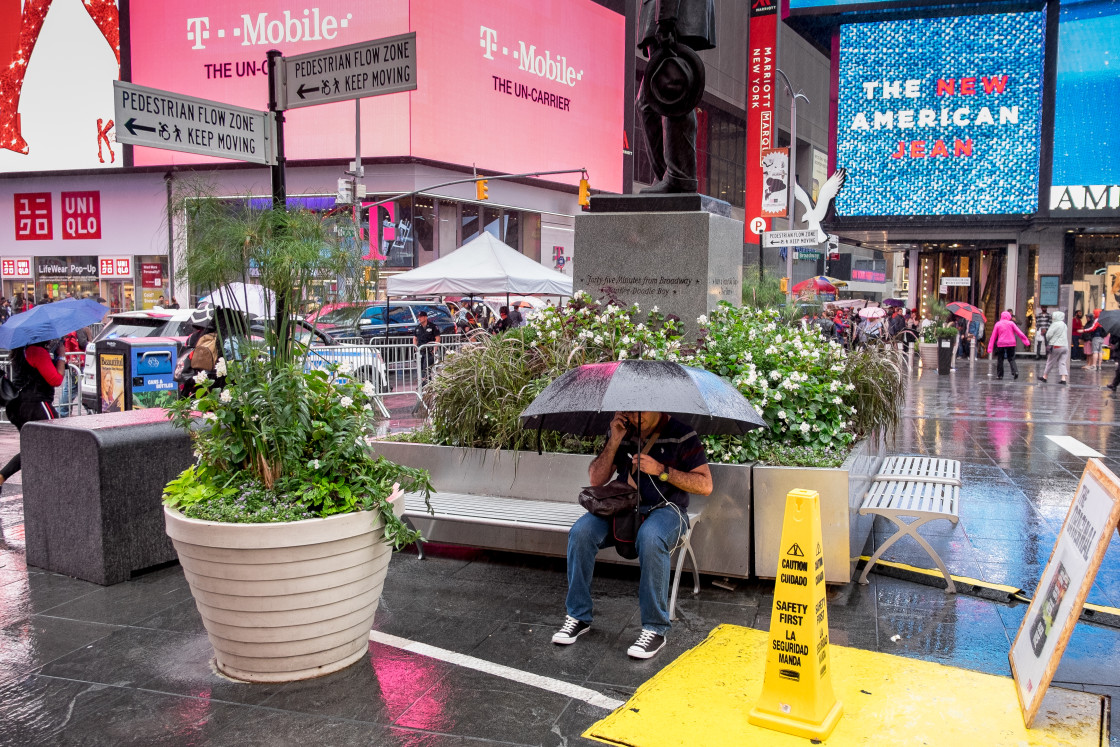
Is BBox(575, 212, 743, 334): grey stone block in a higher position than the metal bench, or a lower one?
higher

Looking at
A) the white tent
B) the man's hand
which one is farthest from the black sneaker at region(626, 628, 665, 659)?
the white tent

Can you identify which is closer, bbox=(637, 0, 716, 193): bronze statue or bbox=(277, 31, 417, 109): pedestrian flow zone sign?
bbox=(277, 31, 417, 109): pedestrian flow zone sign

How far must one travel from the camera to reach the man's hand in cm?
506

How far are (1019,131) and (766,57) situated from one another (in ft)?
38.1

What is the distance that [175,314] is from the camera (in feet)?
47.6

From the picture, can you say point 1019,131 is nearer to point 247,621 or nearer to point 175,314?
point 175,314

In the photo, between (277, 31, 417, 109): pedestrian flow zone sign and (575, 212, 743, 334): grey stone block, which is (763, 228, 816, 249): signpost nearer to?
(575, 212, 743, 334): grey stone block

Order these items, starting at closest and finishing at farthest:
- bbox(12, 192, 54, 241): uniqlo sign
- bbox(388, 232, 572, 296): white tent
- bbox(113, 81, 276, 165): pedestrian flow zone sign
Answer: bbox(113, 81, 276, 165): pedestrian flow zone sign
bbox(388, 232, 572, 296): white tent
bbox(12, 192, 54, 241): uniqlo sign

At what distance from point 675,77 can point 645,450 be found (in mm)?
4946

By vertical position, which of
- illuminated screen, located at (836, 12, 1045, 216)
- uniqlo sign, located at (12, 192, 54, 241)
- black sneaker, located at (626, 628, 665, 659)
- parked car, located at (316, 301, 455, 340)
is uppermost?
illuminated screen, located at (836, 12, 1045, 216)

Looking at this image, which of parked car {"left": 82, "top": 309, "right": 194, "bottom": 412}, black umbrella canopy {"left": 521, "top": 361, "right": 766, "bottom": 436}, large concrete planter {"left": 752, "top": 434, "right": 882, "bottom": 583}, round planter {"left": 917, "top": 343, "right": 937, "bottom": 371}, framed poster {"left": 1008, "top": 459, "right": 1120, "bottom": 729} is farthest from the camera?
round planter {"left": 917, "top": 343, "right": 937, "bottom": 371}

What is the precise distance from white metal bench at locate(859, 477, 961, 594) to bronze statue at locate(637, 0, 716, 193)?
12.1ft

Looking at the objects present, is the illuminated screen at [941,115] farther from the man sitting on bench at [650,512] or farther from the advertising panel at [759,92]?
the man sitting on bench at [650,512]

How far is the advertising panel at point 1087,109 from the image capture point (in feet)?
107
